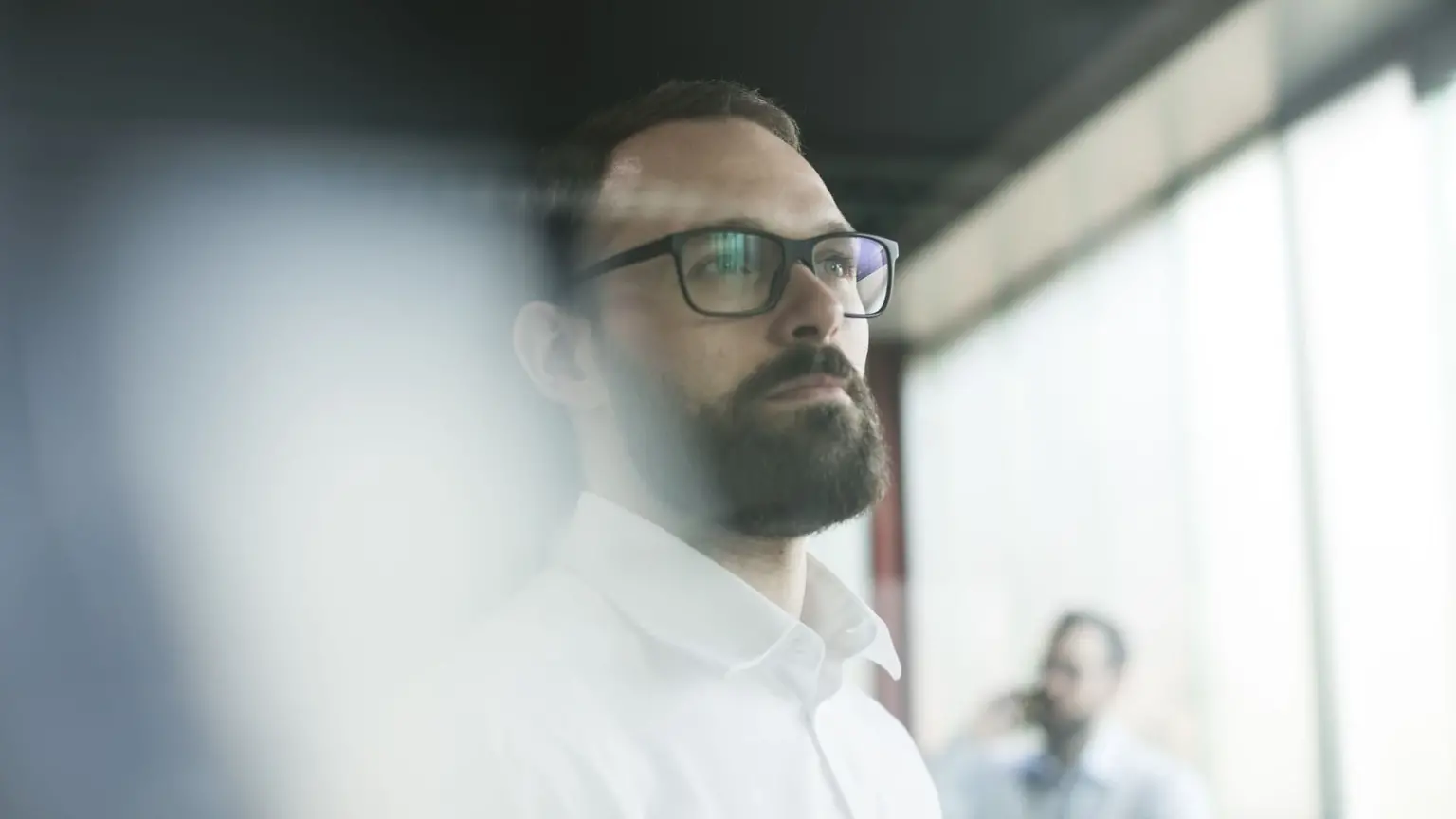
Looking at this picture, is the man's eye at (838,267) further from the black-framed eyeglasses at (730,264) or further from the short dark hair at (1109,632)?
the short dark hair at (1109,632)

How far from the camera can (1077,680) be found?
785mm

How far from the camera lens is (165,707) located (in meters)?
0.61

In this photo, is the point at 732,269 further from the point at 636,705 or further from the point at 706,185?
the point at 636,705

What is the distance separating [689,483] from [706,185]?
16cm

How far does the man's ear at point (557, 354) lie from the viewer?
2.07 feet

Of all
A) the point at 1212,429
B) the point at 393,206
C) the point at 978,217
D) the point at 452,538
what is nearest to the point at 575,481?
the point at 452,538

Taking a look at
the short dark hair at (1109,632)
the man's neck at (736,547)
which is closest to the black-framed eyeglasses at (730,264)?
the man's neck at (736,547)

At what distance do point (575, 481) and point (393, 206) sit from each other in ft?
0.61

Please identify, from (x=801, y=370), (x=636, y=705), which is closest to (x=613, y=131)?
(x=801, y=370)

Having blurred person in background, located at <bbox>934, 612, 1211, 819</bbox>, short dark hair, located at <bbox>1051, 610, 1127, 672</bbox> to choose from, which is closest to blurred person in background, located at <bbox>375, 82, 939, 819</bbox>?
blurred person in background, located at <bbox>934, 612, 1211, 819</bbox>

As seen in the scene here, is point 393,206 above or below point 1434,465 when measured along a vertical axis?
above

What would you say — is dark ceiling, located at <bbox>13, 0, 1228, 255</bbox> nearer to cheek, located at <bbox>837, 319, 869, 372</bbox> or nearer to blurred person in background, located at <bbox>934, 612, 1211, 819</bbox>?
cheek, located at <bbox>837, 319, 869, 372</bbox>

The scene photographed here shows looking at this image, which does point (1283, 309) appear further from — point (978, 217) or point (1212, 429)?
point (978, 217)

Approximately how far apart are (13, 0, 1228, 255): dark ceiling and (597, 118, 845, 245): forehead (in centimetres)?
4
